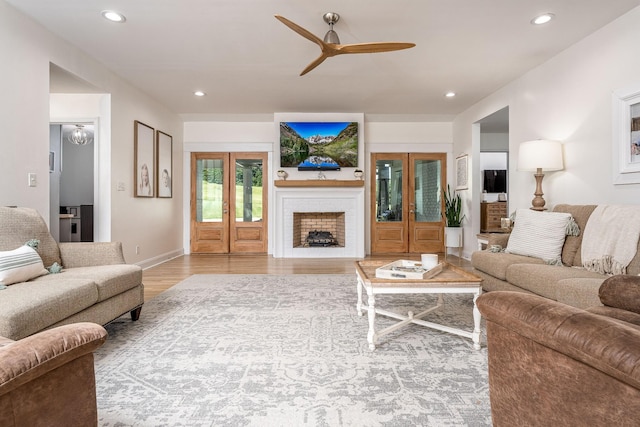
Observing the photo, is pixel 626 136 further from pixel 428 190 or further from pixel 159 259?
pixel 159 259

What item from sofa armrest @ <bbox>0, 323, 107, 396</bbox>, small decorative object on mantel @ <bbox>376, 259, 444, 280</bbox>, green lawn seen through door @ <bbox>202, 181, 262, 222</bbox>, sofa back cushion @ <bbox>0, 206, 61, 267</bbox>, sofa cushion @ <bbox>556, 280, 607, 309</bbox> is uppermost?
green lawn seen through door @ <bbox>202, 181, 262, 222</bbox>

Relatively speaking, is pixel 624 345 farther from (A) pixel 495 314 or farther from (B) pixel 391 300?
(B) pixel 391 300

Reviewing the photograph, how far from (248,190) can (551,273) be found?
5438mm

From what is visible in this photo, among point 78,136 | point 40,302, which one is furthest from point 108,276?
point 78,136

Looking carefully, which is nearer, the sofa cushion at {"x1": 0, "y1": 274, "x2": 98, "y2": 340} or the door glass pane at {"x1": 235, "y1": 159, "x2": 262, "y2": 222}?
the sofa cushion at {"x1": 0, "y1": 274, "x2": 98, "y2": 340}

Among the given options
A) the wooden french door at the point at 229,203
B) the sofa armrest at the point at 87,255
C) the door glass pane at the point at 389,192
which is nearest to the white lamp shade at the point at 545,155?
the door glass pane at the point at 389,192

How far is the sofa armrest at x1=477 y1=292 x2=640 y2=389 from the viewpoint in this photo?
694mm

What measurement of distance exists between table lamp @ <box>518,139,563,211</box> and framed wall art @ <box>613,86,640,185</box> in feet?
1.91

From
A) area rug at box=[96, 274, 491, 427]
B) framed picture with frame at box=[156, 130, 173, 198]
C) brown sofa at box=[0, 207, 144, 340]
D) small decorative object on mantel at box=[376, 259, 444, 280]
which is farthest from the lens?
framed picture with frame at box=[156, 130, 173, 198]

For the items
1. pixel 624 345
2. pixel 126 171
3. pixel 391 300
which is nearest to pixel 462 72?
pixel 391 300

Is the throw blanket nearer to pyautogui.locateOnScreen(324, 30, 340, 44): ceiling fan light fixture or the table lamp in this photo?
the table lamp

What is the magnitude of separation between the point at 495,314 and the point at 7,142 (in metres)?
3.65

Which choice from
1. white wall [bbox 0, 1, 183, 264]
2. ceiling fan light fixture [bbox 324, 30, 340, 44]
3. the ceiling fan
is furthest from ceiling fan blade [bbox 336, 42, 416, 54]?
white wall [bbox 0, 1, 183, 264]

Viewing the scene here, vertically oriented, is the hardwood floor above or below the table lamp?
below
